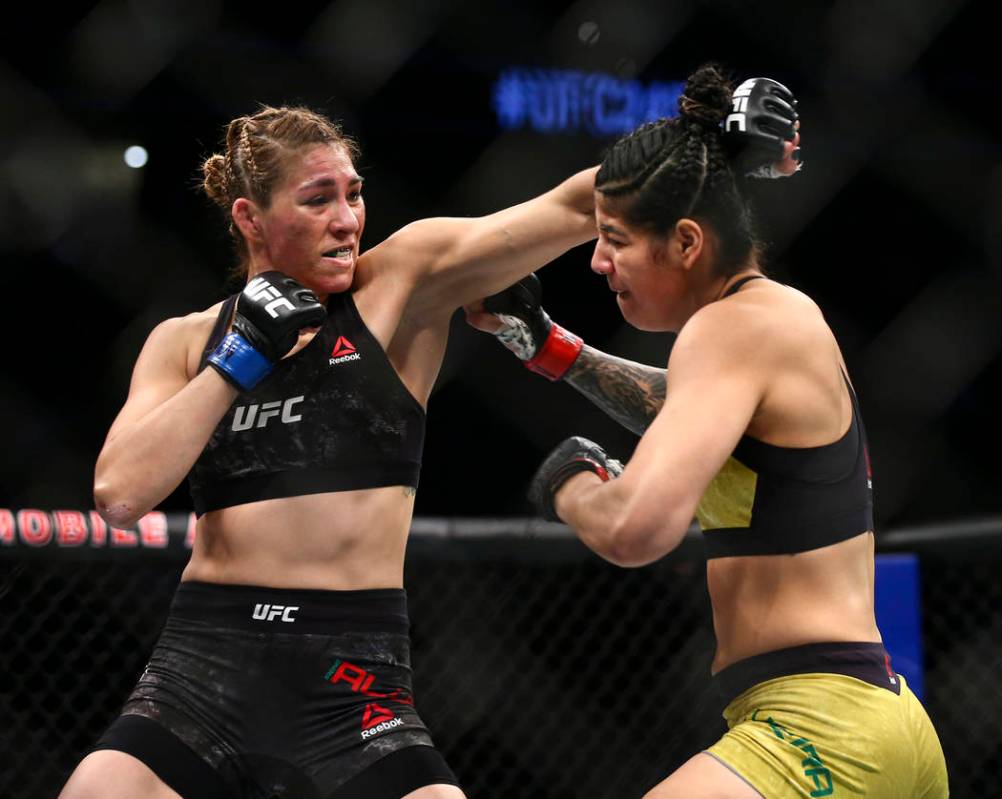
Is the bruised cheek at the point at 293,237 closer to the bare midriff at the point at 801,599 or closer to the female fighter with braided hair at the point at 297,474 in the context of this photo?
the female fighter with braided hair at the point at 297,474

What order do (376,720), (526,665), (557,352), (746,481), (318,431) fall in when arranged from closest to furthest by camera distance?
(746,481)
(376,720)
(318,431)
(557,352)
(526,665)

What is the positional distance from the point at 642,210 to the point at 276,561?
0.74m

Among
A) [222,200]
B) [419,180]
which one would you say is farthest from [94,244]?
[222,200]

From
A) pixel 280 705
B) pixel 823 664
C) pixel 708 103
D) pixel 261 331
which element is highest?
pixel 708 103

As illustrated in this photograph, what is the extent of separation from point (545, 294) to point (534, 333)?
2008 millimetres

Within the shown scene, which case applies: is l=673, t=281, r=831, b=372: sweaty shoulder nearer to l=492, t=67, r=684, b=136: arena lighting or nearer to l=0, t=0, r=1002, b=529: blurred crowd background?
l=0, t=0, r=1002, b=529: blurred crowd background

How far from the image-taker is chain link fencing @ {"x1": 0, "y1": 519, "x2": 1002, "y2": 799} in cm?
287

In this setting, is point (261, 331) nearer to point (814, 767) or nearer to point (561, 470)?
point (561, 470)

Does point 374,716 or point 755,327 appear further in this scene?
point 374,716

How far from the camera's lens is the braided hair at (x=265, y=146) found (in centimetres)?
214

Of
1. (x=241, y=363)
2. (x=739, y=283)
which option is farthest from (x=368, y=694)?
(x=739, y=283)

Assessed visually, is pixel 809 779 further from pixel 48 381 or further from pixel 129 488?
pixel 48 381

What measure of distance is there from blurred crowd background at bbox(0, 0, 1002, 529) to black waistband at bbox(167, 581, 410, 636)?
175 centimetres

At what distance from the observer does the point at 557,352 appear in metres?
2.25
